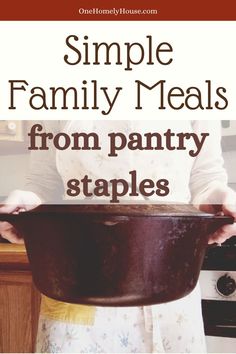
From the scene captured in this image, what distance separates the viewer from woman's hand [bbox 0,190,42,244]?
1.66 feet

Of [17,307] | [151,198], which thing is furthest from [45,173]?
[17,307]

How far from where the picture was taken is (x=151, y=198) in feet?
2.24

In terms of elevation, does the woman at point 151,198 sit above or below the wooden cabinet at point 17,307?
above

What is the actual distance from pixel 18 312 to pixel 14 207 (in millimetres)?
742

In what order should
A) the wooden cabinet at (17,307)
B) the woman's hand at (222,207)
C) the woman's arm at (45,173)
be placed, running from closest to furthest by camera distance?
the woman's hand at (222,207), the woman's arm at (45,173), the wooden cabinet at (17,307)

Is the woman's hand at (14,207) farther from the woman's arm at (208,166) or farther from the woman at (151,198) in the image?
the woman's arm at (208,166)

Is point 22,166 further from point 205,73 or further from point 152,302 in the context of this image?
point 152,302

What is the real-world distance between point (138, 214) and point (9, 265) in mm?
843

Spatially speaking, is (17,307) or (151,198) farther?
(17,307)

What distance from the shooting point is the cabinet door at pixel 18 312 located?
116 centimetres

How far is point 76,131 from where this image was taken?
2.37ft

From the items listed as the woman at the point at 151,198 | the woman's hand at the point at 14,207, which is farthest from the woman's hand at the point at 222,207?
the woman's hand at the point at 14,207

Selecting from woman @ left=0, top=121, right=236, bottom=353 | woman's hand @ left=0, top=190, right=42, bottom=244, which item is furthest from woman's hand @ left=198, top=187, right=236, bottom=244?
woman's hand @ left=0, top=190, right=42, bottom=244

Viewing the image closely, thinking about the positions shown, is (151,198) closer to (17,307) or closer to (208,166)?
(208,166)
